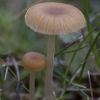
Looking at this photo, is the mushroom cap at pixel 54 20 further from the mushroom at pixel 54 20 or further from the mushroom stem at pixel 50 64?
the mushroom stem at pixel 50 64

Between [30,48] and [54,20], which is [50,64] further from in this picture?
[30,48]

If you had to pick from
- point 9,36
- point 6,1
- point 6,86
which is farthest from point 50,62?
point 6,1

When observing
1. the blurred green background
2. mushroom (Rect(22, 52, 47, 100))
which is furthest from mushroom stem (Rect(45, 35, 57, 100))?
the blurred green background

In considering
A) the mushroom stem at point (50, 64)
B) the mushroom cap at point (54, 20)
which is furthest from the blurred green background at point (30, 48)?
the mushroom cap at point (54, 20)

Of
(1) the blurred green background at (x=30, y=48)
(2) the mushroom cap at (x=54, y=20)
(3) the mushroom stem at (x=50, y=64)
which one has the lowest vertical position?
(1) the blurred green background at (x=30, y=48)

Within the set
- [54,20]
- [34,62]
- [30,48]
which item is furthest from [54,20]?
[30,48]

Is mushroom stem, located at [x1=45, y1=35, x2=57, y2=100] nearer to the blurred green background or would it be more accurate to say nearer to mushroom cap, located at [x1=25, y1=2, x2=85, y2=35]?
mushroom cap, located at [x1=25, y1=2, x2=85, y2=35]

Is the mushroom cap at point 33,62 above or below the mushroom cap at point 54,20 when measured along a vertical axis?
below

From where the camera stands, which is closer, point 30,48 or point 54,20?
point 54,20
